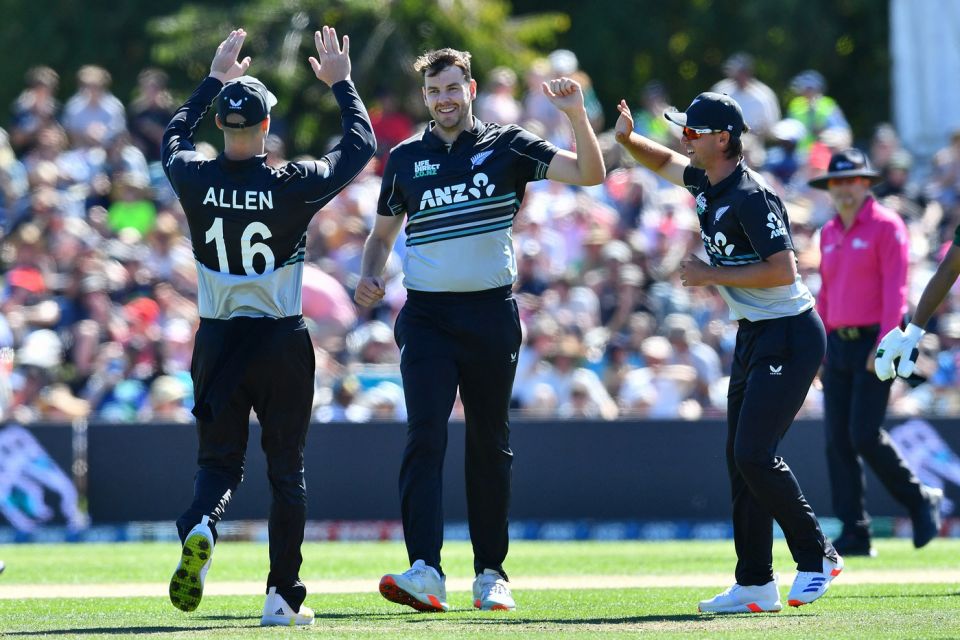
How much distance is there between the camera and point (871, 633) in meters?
6.53

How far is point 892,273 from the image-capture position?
10172 millimetres

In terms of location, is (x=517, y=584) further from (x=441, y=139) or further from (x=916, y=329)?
(x=916, y=329)

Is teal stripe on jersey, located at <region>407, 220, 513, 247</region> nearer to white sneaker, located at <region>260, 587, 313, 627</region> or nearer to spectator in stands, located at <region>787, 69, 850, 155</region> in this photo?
white sneaker, located at <region>260, 587, 313, 627</region>

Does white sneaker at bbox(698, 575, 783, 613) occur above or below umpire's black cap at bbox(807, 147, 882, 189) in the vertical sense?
below

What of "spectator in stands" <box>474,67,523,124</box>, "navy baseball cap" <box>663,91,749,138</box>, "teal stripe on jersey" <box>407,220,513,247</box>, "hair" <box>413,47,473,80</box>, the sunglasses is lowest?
"teal stripe on jersey" <box>407,220,513,247</box>

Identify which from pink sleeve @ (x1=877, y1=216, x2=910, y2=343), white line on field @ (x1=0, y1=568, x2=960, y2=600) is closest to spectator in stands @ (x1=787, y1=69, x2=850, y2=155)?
pink sleeve @ (x1=877, y1=216, x2=910, y2=343)

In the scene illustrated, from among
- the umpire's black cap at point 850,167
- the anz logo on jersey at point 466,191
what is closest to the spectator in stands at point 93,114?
the umpire's black cap at point 850,167

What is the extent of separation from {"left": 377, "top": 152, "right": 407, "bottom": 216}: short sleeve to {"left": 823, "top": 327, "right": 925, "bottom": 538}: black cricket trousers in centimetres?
374

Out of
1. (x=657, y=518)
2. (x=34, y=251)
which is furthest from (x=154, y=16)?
(x=657, y=518)

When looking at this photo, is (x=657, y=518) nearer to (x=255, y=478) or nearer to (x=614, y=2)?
(x=255, y=478)

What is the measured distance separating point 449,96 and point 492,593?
92.1 inches

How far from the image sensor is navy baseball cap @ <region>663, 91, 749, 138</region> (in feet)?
24.3

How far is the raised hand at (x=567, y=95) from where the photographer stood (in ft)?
24.6

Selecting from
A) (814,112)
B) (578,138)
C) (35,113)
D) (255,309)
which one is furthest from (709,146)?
(35,113)
